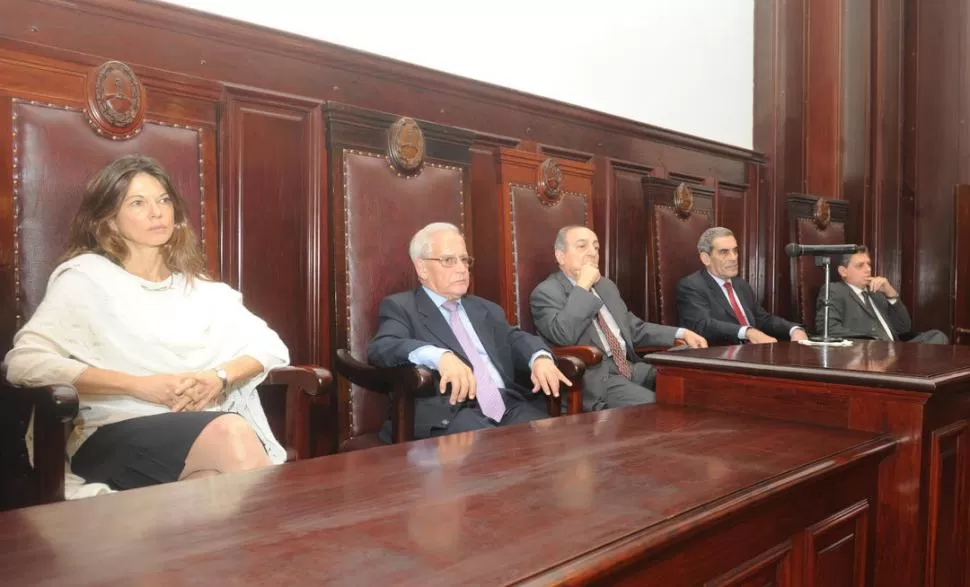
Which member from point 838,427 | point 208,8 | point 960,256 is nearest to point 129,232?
point 208,8

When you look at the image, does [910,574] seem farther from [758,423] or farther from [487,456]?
[487,456]

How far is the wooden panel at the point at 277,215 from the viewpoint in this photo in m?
2.34

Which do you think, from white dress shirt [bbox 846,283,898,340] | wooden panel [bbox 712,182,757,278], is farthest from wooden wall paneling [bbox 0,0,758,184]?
white dress shirt [bbox 846,283,898,340]

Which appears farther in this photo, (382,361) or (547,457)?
(382,361)

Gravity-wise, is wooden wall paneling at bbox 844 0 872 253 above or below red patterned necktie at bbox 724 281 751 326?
above

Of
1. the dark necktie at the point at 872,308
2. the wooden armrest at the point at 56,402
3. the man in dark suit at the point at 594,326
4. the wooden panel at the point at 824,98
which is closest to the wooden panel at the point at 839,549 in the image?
the man in dark suit at the point at 594,326

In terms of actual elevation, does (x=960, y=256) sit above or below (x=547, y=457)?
above

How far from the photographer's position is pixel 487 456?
50.6 inches

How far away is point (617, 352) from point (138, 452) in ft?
5.95

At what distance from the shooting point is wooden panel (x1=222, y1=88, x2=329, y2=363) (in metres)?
2.34

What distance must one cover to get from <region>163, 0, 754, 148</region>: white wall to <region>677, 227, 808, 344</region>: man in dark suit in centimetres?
87

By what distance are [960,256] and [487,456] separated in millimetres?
4592

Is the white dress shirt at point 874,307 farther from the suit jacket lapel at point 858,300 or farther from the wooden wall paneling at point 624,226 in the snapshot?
the wooden wall paneling at point 624,226

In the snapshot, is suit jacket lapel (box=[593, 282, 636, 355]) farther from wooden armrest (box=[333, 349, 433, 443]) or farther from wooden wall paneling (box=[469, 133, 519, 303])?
wooden armrest (box=[333, 349, 433, 443])
